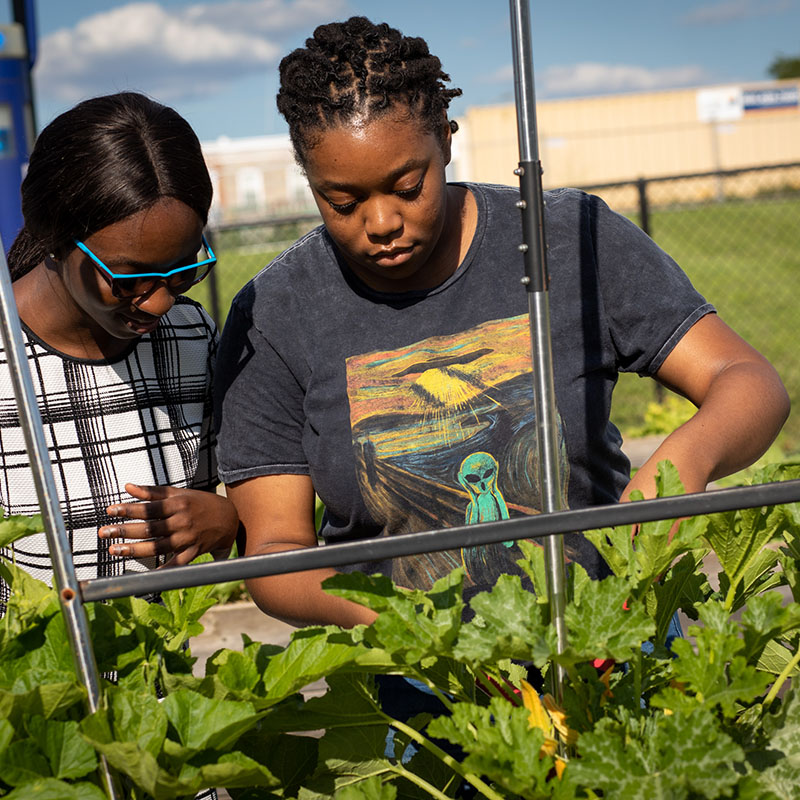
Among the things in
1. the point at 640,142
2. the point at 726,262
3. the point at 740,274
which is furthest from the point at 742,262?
the point at 640,142

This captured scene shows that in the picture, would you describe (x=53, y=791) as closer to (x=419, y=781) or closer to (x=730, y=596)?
(x=419, y=781)

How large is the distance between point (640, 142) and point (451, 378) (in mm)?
37668

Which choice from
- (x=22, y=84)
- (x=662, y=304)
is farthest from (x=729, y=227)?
(x=662, y=304)

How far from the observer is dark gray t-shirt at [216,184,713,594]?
1.40m

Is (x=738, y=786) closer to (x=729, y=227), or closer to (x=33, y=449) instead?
(x=33, y=449)

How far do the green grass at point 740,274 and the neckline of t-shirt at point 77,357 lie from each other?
→ 496cm

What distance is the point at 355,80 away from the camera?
134 cm

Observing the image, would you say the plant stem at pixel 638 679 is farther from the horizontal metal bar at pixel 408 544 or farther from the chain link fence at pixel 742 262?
the chain link fence at pixel 742 262

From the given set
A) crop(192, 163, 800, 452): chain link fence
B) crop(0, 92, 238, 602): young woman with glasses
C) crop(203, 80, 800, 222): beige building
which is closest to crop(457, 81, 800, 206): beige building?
crop(203, 80, 800, 222): beige building

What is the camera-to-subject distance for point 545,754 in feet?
3.05

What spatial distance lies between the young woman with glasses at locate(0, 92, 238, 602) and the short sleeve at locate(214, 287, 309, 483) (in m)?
0.08

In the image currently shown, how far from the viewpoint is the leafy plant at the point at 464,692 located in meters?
0.83

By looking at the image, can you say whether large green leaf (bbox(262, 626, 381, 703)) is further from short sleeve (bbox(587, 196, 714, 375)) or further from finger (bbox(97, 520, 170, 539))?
short sleeve (bbox(587, 196, 714, 375))

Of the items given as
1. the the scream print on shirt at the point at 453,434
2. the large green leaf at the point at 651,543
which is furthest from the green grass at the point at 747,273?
the large green leaf at the point at 651,543
